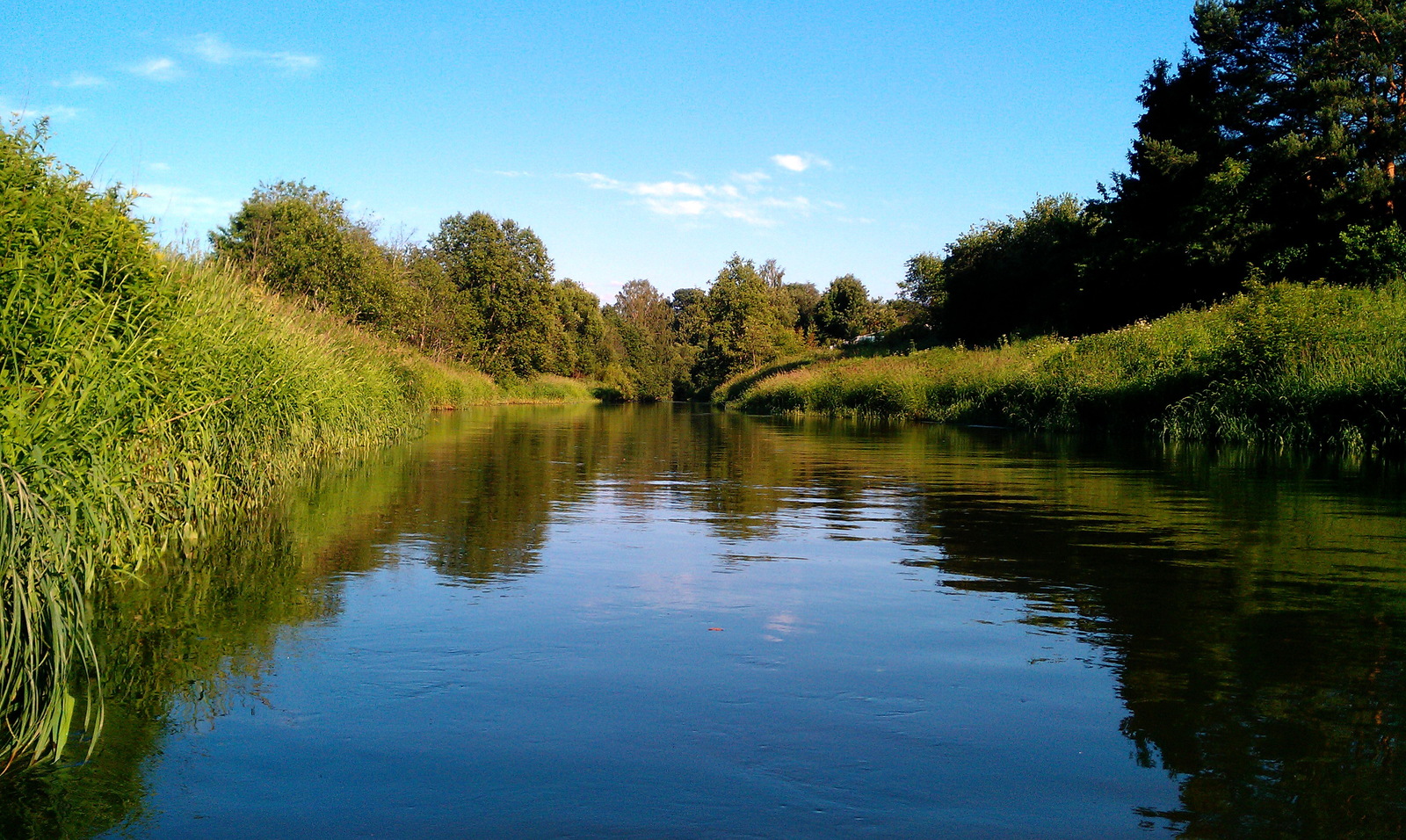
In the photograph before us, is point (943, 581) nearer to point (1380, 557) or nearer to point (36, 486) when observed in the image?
point (1380, 557)

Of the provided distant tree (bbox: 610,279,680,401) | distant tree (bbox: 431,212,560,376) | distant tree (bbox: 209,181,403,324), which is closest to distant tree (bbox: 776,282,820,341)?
distant tree (bbox: 610,279,680,401)

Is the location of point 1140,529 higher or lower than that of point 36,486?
lower

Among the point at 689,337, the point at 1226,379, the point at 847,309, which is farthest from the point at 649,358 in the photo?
the point at 1226,379

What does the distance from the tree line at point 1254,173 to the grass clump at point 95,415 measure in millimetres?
31315

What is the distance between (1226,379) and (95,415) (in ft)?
72.0

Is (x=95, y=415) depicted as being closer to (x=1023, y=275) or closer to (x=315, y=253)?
(x=315, y=253)

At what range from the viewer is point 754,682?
485 centimetres

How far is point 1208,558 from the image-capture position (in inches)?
317

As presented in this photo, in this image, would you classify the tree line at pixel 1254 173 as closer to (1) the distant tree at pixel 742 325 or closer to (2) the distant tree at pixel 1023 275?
(2) the distant tree at pixel 1023 275

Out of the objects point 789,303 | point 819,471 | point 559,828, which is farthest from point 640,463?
point 789,303

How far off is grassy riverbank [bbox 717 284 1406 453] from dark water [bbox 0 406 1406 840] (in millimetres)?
9456

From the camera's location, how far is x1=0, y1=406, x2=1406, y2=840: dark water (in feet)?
11.3

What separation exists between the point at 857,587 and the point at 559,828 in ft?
13.6

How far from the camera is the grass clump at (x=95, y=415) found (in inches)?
160
